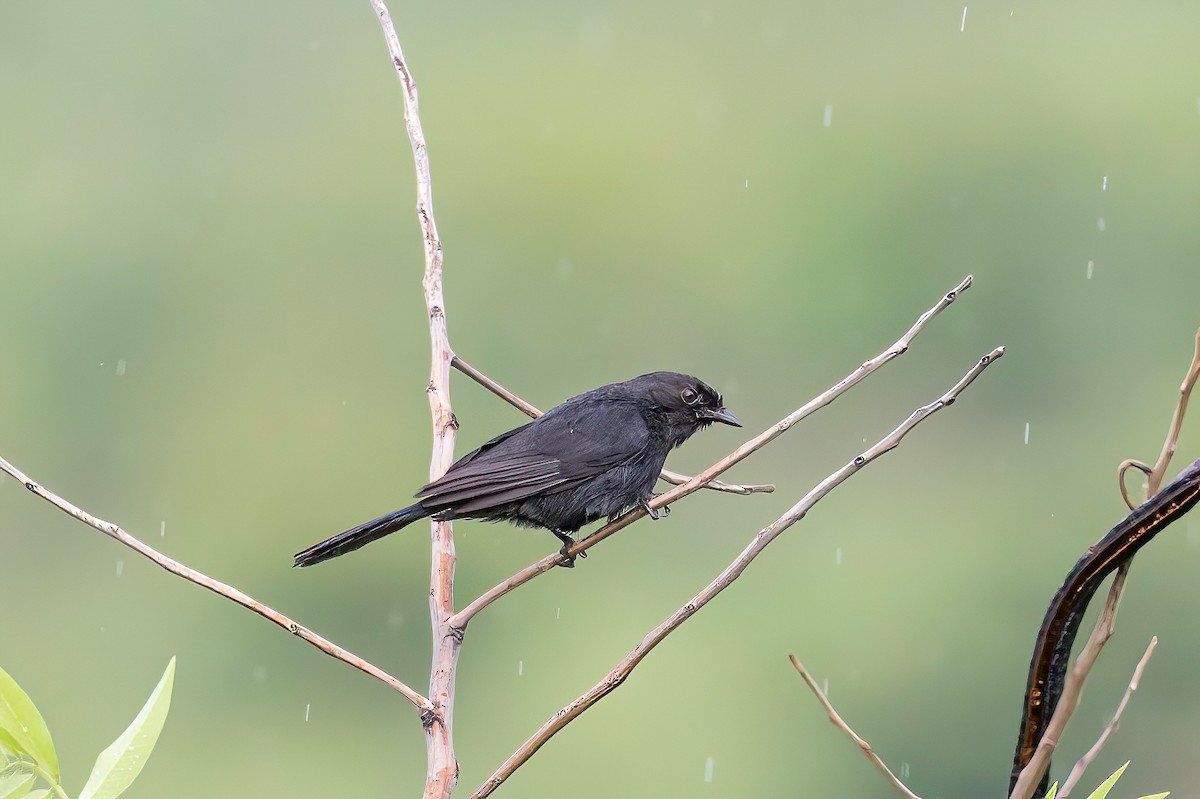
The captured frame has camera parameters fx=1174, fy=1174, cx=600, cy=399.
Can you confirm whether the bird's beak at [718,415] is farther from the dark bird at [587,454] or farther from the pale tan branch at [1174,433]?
the pale tan branch at [1174,433]

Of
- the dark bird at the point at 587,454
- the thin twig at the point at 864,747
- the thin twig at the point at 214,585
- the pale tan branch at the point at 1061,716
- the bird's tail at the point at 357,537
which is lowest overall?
the pale tan branch at the point at 1061,716

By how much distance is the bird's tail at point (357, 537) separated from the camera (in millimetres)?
1738

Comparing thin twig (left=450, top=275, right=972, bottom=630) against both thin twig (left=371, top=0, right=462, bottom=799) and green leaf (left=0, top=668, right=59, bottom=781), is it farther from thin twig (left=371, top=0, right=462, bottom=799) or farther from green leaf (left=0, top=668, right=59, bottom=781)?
green leaf (left=0, top=668, right=59, bottom=781)

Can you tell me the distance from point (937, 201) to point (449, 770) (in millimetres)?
13532

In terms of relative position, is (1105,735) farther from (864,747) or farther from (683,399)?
(683,399)

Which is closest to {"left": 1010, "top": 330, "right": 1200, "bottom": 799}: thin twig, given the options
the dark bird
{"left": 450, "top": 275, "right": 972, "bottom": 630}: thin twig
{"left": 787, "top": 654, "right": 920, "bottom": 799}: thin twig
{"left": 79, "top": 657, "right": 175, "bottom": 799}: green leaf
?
{"left": 787, "top": 654, "right": 920, "bottom": 799}: thin twig

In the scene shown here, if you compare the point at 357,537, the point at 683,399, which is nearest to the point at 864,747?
the point at 357,537

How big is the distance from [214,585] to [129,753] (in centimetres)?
36

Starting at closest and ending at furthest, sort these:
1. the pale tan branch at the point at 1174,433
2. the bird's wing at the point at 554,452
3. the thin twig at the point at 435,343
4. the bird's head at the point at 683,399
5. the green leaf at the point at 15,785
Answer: the green leaf at the point at 15,785, the pale tan branch at the point at 1174,433, the thin twig at the point at 435,343, the bird's wing at the point at 554,452, the bird's head at the point at 683,399

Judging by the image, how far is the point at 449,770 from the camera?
1.17 meters

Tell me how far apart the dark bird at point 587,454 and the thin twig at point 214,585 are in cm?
97

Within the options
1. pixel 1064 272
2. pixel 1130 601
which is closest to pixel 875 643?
pixel 1130 601

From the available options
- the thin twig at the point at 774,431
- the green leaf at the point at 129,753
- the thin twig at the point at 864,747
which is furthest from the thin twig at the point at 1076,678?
the green leaf at the point at 129,753

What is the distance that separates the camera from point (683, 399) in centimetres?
279
